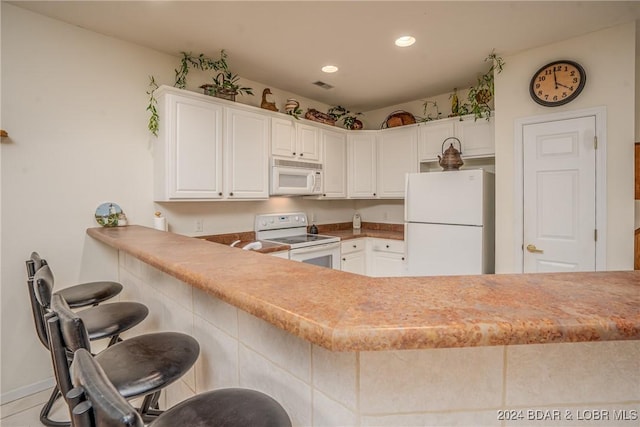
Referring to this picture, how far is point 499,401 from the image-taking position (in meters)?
0.67

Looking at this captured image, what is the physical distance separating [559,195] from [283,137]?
2.53 m

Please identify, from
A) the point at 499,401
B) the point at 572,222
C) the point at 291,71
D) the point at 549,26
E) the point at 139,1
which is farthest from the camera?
the point at 291,71

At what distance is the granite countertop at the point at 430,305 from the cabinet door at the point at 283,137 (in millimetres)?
2392

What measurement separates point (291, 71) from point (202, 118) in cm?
102

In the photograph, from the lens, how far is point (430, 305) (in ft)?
2.14

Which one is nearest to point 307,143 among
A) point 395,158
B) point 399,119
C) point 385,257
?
point 395,158

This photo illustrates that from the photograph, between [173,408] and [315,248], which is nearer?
[173,408]

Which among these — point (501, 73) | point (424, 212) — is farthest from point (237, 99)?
point (501, 73)

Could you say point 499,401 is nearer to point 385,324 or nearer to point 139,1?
point 385,324

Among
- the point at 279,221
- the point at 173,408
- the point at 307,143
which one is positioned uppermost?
the point at 307,143

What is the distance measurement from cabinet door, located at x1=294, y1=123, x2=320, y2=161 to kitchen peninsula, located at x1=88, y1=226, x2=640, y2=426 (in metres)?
2.74

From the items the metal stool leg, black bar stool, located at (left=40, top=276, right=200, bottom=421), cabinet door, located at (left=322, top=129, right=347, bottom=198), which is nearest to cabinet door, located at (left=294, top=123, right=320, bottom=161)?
cabinet door, located at (left=322, top=129, right=347, bottom=198)

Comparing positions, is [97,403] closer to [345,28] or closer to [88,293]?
[88,293]

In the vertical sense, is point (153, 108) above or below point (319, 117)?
below
